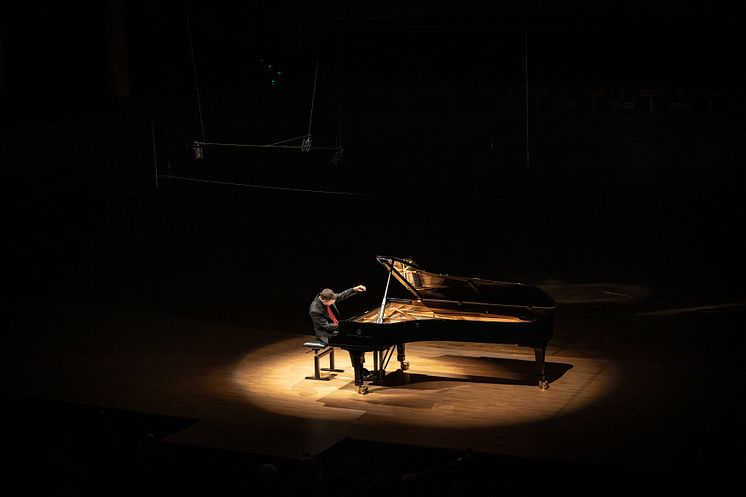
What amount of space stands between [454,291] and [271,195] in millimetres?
9791

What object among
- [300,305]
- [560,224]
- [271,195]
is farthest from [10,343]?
[560,224]

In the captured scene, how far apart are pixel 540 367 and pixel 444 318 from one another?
1.03 meters

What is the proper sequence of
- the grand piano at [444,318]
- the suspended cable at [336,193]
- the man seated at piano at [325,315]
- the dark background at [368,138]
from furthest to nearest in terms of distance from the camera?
1. the suspended cable at [336,193]
2. the dark background at [368,138]
3. the man seated at piano at [325,315]
4. the grand piano at [444,318]

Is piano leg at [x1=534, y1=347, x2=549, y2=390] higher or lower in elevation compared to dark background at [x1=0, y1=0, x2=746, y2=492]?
lower

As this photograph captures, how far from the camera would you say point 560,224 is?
733 inches

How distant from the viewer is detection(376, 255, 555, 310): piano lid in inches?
426

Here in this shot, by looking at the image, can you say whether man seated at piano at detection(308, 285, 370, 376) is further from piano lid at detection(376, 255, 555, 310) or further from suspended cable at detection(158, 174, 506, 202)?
suspended cable at detection(158, 174, 506, 202)

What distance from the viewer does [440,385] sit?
35.9ft

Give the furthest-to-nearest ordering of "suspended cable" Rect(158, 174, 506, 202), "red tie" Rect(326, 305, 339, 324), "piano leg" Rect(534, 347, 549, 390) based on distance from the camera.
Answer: "suspended cable" Rect(158, 174, 506, 202) → "red tie" Rect(326, 305, 339, 324) → "piano leg" Rect(534, 347, 549, 390)

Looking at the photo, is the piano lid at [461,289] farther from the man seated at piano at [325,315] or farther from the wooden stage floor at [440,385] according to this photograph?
the wooden stage floor at [440,385]

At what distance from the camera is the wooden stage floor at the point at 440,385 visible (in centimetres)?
941

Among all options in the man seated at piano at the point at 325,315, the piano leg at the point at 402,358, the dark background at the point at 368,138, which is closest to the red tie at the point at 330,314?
the man seated at piano at the point at 325,315

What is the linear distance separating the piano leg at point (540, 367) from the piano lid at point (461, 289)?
17.0 inches

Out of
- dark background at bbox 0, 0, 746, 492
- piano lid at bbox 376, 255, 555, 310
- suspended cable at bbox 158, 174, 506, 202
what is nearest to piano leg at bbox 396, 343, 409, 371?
piano lid at bbox 376, 255, 555, 310
